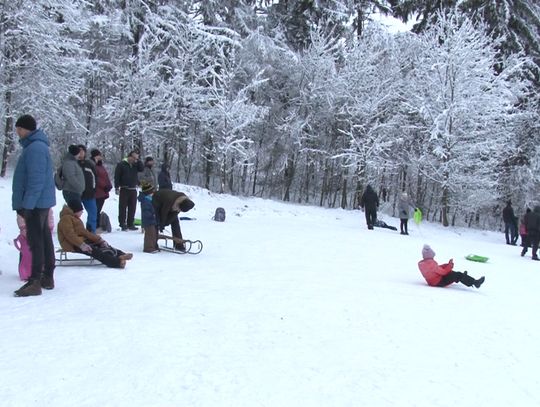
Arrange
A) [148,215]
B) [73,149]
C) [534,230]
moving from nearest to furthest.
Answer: [73,149] < [148,215] < [534,230]

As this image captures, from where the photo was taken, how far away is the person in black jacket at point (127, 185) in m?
11.8

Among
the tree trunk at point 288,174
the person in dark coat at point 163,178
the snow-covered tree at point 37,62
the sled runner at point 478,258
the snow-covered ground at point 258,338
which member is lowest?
the snow-covered ground at point 258,338

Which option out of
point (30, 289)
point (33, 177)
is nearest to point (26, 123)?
point (33, 177)

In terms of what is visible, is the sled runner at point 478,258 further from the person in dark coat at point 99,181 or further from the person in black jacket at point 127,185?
the person in dark coat at point 99,181

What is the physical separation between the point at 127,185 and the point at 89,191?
1942 millimetres

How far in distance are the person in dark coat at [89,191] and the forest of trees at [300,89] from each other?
1294 centimetres

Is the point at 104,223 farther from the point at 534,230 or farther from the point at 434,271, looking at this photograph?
the point at 534,230

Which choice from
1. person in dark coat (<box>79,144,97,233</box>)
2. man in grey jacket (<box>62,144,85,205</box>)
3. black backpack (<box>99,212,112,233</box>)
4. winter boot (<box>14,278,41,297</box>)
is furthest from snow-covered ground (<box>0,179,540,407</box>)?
black backpack (<box>99,212,112,233</box>)

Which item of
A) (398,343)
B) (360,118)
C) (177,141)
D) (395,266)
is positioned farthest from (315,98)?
(398,343)

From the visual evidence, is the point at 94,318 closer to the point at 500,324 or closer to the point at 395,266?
the point at 500,324

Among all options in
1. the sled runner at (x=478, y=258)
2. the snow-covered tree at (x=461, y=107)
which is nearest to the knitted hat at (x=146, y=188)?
the sled runner at (x=478, y=258)

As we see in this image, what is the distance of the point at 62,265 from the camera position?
7.72 meters

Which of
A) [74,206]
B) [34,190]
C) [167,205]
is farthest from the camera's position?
[167,205]

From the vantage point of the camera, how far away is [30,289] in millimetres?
5805
